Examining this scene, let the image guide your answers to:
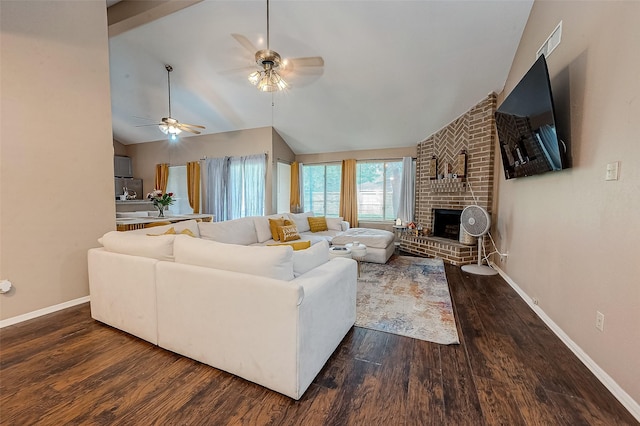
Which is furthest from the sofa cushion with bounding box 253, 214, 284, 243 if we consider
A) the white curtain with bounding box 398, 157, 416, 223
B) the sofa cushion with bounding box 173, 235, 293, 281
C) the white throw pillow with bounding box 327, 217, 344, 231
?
the white curtain with bounding box 398, 157, 416, 223

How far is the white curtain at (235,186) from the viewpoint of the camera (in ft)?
20.7

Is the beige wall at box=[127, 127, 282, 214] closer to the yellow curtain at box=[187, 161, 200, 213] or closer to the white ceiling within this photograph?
the yellow curtain at box=[187, 161, 200, 213]

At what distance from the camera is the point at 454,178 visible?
188 inches

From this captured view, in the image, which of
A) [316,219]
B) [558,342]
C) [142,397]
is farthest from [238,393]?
[316,219]

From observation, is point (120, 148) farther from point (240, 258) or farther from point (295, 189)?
point (240, 258)

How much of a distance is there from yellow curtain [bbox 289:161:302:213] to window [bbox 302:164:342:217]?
178 mm

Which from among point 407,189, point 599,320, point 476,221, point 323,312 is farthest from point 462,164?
point 323,312

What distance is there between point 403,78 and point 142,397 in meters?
4.63

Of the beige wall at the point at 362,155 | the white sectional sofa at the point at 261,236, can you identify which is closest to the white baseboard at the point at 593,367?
the white sectional sofa at the point at 261,236

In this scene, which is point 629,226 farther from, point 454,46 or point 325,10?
point 325,10

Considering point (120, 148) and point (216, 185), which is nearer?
point (216, 185)

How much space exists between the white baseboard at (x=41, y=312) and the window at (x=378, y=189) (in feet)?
17.4

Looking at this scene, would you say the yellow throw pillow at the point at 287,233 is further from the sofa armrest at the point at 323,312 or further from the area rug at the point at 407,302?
the sofa armrest at the point at 323,312

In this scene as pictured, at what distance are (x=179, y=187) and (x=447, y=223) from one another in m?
6.91
